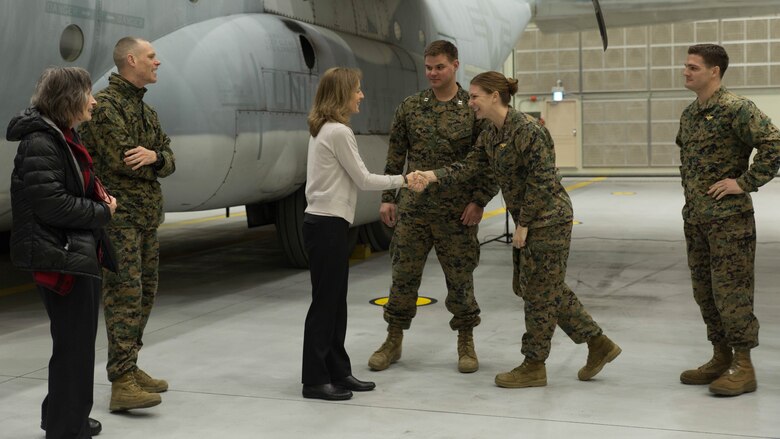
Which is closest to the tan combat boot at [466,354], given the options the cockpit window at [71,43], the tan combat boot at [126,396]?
the tan combat boot at [126,396]

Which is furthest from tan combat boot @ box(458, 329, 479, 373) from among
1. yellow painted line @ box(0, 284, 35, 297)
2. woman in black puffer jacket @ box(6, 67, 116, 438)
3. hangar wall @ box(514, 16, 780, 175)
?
hangar wall @ box(514, 16, 780, 175)

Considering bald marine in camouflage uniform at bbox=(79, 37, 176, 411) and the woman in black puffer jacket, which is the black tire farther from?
the woman in black puffer jacket

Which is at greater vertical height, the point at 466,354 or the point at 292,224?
the point at 292,224

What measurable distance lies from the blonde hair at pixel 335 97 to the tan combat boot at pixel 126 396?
1629 millimetres

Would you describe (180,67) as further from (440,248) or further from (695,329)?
(695,329)

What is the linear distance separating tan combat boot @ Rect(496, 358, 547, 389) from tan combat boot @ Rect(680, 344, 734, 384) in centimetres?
81

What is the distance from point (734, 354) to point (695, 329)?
1587 millimetres

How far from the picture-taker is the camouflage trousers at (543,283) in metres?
5.05

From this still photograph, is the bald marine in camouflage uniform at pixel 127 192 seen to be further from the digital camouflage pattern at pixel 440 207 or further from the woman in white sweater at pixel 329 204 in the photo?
the digital camouflage pattern at pixel 440 207

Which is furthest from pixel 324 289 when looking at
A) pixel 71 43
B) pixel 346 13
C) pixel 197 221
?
pixel 197 221

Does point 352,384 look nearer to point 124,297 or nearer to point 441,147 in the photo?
point 124,297

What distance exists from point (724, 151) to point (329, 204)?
7.04ft

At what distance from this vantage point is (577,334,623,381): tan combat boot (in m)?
5.33

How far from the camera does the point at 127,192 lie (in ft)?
15.7
